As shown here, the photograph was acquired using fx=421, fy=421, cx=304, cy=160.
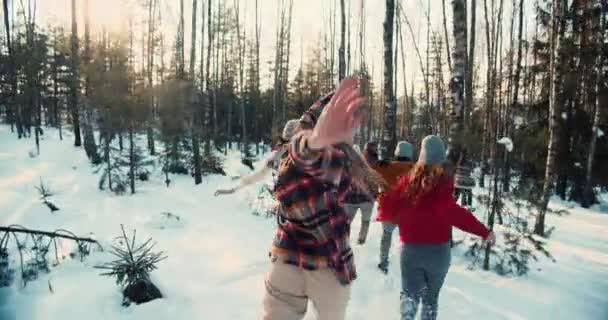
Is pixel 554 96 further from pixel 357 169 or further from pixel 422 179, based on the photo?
pixel 357 169

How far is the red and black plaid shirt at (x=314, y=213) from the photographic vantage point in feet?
7.30

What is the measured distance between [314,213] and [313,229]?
4.1 inches

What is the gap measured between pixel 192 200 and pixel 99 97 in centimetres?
492

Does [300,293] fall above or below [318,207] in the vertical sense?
below

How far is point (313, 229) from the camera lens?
2.34 meters

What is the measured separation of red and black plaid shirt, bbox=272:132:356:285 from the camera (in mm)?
2227

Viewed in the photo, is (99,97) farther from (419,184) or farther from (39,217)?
(419,184)

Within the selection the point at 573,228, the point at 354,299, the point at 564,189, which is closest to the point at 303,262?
the point at 354,299

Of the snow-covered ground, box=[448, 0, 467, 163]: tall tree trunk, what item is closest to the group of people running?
the snow-covered ground

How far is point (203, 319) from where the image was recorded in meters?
4.01

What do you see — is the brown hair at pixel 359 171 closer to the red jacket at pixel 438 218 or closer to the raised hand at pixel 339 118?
the raised hand at pixel 339 118

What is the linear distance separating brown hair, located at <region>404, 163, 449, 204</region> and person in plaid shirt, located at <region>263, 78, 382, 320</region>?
1146mm

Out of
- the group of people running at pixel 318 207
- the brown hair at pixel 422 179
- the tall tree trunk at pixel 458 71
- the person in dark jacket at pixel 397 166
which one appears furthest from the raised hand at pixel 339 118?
the tall tree trunk at pixel 458 71

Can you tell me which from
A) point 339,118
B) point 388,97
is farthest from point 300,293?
point 388,97
